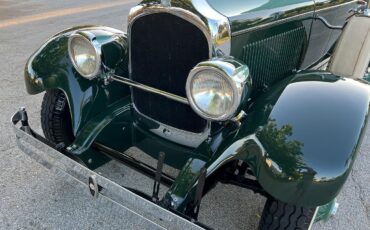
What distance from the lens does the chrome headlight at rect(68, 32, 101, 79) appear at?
2.15 meters

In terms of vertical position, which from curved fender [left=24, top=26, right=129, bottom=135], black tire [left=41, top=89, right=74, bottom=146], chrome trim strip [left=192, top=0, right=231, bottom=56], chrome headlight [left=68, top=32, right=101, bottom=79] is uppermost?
chrome trim strip [left=192, top=0, right=231, bottom=56]

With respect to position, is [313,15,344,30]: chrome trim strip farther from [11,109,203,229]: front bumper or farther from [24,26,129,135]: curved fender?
[11,109,203,229]: front bumper

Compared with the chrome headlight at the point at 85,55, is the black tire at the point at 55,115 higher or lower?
lower

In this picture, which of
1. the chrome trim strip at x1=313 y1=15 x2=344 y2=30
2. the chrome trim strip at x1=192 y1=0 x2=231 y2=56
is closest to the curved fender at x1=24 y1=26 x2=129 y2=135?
the chrome trim strip at x1=192 y1=0 x2=231 y2=56

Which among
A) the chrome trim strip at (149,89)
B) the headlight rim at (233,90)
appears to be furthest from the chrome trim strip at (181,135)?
the headlight rim at (233,90)

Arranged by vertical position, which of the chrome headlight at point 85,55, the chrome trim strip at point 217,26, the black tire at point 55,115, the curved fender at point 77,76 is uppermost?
the chrome trim strip at point 217,26

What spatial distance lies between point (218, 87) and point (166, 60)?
Result: 48cm

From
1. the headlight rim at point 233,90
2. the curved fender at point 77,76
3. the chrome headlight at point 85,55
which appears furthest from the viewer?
the curved fender at point 77,76

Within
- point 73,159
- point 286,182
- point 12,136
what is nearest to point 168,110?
point 73,159

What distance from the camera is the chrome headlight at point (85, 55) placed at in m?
2.15

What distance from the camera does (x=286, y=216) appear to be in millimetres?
1725

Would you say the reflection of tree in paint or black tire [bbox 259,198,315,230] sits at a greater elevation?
the reflection of tree in paint

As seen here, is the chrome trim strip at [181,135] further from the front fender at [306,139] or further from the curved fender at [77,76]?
the front fender at [306,139]

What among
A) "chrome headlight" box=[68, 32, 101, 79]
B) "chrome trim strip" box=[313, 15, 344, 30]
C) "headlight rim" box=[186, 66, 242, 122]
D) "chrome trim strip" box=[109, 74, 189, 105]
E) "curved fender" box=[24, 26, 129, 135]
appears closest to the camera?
"headlight rim" box=[186, 66, 242, 122]
